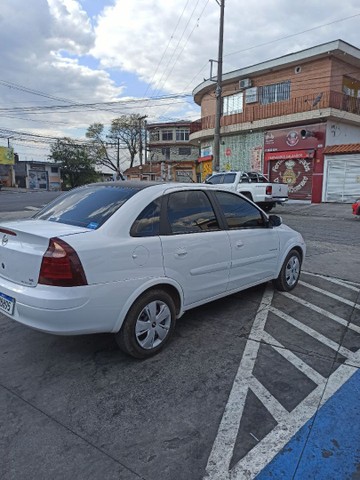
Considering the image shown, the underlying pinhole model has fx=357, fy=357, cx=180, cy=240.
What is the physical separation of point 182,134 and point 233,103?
1174 inches

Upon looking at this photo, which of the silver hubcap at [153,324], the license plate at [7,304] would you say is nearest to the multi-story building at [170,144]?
the silver hubcap at [153,324]

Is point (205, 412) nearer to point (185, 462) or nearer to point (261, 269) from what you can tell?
point (185, 462)

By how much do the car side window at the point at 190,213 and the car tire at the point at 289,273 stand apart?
1.66 meters

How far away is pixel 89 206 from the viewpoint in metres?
3.49

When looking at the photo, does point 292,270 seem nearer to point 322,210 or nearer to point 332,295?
point 332,295

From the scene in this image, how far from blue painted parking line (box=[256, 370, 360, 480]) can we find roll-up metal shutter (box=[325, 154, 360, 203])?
19.9m

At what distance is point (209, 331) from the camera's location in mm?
3938

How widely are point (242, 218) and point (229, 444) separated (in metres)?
2.70

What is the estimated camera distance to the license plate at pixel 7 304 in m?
3.03

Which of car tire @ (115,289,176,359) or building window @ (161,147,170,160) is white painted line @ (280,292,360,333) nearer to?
car tire @ (115,289,176,359)

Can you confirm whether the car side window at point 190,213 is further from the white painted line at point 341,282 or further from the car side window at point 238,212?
the white painted line at point 341,282

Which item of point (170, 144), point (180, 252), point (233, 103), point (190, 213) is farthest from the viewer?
point (170, 144)

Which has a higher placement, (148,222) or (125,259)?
(148,222)

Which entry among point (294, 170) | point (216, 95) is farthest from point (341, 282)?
point (294, 170)
